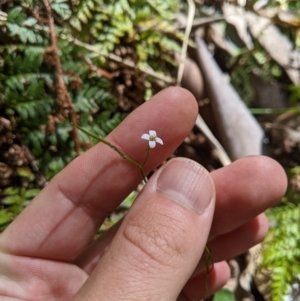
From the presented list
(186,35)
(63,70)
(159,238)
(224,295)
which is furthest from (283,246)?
(63,70)

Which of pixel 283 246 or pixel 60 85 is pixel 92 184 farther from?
pixel 283 246

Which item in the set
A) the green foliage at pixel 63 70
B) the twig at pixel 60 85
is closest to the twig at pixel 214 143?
the green foliage at pixel 63 70

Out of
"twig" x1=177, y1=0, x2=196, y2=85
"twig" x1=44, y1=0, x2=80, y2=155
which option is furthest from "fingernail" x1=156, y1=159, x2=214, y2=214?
"twig" x1=177, y1=0, x2=196, y2=85

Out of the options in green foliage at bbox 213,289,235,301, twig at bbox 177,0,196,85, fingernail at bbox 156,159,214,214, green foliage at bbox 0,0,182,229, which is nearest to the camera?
fingernail at bbox 156,159,214,214

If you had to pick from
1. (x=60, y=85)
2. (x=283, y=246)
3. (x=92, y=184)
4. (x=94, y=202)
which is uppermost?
(x=60, y=85)

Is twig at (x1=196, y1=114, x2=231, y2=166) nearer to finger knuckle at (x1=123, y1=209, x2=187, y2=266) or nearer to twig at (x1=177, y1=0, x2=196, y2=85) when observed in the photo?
twig at (x1=177, y1=0, x2=196, y2=85)
